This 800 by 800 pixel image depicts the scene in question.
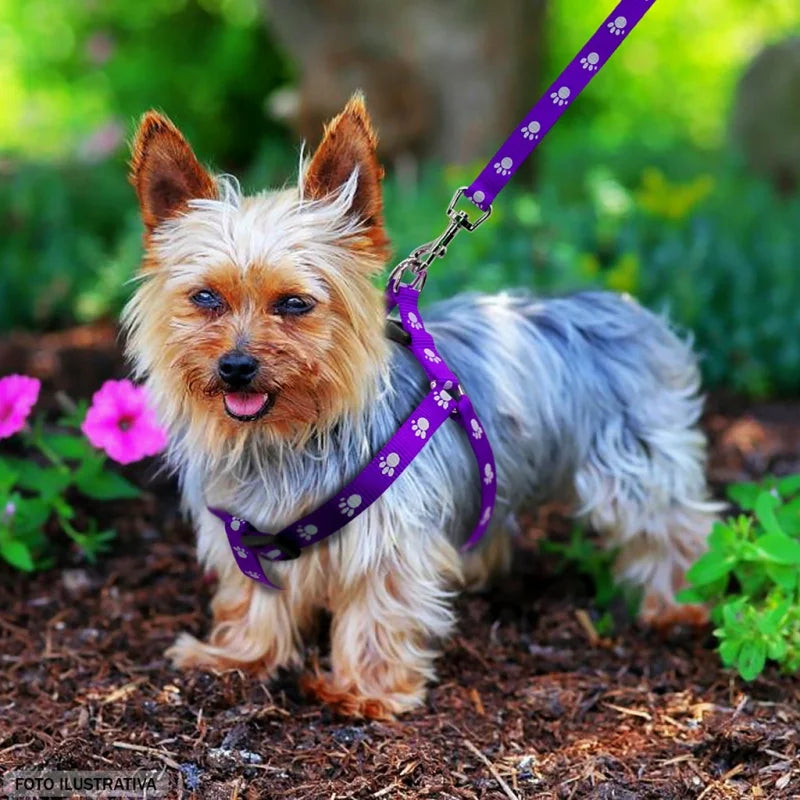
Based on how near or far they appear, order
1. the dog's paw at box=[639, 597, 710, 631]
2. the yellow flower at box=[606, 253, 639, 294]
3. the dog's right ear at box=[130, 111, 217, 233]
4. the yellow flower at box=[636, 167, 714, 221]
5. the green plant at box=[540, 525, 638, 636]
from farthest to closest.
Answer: the yellow flower at box=[636, 167, 714, 221], the yellow flower at box=[606, 253, 639, 294], the green plant at box=[540, 525, 638, 636], the dog's paw at box=[639, 597, 710, 631], the dog's right ear at box=[130, 111, 217, 233]

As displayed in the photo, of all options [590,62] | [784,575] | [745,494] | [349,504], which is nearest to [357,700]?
[349,504]

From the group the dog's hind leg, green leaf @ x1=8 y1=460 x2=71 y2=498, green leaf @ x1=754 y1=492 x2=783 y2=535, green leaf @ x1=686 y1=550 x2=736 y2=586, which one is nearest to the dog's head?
green leaf @ x1=8 y1=460 x2=71 y2=498

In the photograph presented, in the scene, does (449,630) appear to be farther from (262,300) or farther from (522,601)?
(262,300)

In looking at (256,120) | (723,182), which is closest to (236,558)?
(723,182)

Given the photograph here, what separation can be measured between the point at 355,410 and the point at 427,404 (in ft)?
0.80

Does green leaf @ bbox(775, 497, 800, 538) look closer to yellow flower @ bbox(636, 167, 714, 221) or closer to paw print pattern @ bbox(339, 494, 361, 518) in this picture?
paw print pattern @ bbox(339, 494, 361, 518)

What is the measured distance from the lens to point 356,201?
3.27m

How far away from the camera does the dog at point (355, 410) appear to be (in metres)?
3.16

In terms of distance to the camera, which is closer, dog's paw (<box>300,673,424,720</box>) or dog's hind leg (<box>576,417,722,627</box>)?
dog's paw (<box>300,673,424,720</box>)

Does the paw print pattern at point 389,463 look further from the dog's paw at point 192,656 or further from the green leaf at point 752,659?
the green leaf at point 752,659

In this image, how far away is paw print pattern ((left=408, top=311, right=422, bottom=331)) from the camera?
11.5 feet

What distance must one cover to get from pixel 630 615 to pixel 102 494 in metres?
1.99

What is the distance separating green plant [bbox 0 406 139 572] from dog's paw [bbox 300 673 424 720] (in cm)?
99

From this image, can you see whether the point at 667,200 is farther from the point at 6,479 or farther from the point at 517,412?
the point at 6,479
